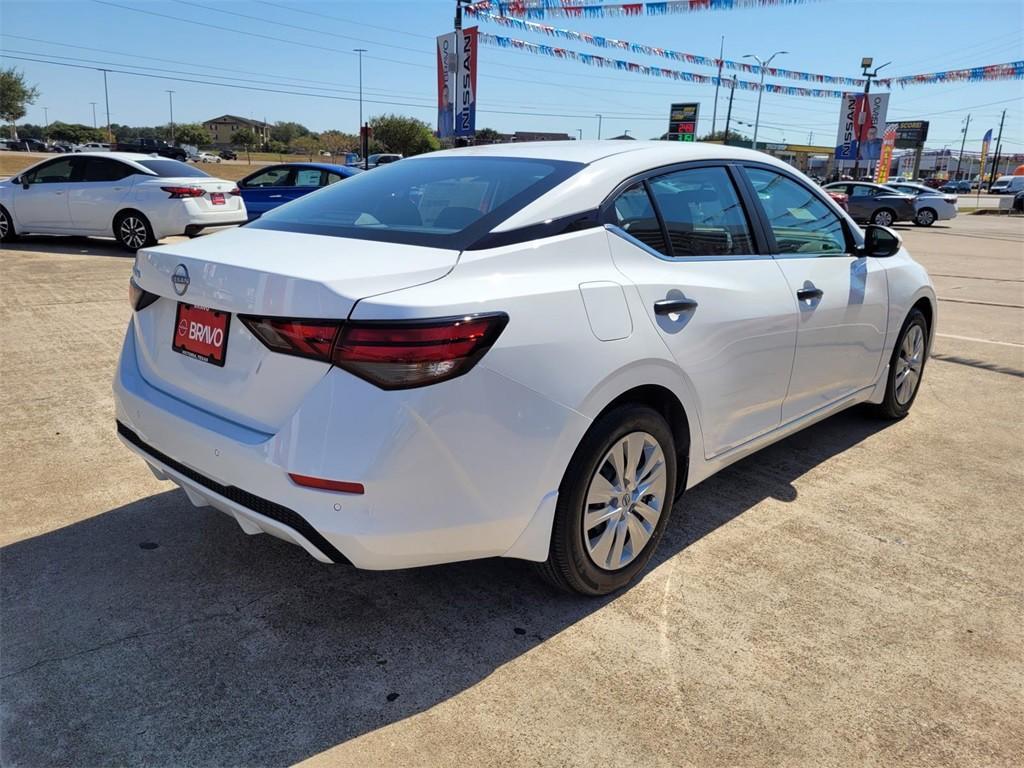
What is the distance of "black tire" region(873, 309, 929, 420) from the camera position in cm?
473

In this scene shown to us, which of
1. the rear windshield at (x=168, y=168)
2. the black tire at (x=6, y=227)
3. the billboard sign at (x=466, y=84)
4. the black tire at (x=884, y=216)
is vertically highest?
the billboard sign at (x=466, y=84)

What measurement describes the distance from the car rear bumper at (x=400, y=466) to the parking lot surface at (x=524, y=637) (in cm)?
43

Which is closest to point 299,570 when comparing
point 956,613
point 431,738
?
point 431,738

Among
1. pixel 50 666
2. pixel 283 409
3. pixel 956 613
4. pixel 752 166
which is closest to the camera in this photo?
pixel 283 409

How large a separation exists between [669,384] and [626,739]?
1.22 metres

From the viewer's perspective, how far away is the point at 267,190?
48.6ft

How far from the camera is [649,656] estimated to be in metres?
2.60

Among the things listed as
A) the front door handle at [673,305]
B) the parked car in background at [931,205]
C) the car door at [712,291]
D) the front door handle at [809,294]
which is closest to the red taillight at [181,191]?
the car door at [712,291]

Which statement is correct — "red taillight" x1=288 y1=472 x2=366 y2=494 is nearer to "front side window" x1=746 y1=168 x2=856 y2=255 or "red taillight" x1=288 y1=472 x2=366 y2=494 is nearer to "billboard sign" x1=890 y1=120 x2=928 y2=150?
"front side window" x1=746 y1=168 x2=856 y2=255

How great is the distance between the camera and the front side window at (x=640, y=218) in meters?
2.90

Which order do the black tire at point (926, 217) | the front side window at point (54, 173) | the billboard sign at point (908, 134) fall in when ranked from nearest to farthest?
the front side window at point (54, 173) → the black tire at point (926, 217) → the billboard sign at point (908, 134)

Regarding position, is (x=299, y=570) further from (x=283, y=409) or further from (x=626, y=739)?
(x=626, y=739)

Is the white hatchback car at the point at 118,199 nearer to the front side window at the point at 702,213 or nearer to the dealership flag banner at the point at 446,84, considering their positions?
the dealership flag banner at the point at 446,84

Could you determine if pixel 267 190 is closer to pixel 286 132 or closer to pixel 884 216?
pixel 884 216
